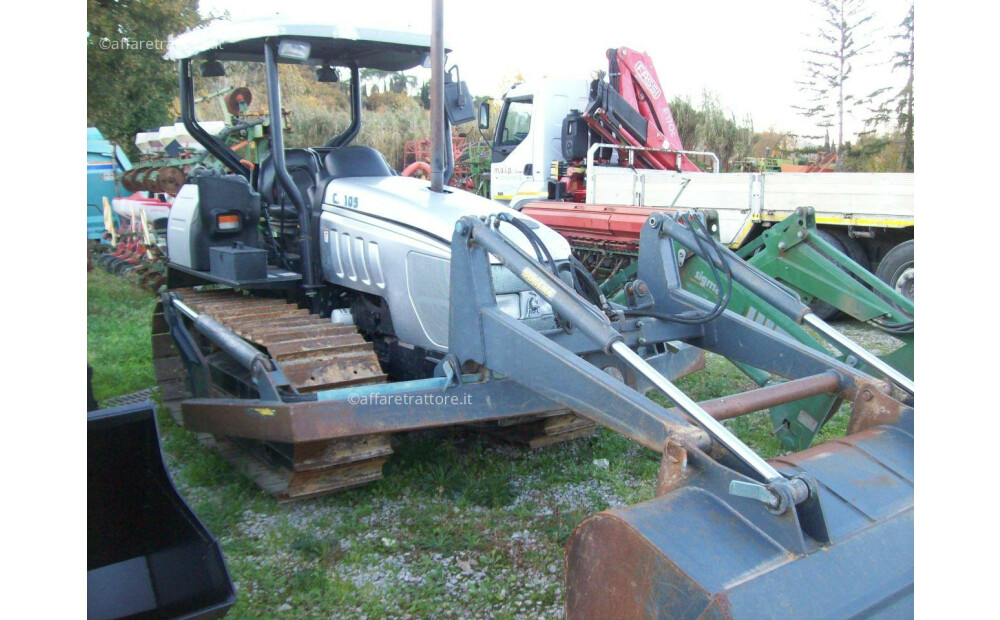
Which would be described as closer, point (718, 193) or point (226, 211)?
point (226, 211)

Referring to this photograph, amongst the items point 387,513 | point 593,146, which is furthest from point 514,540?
point 593,146

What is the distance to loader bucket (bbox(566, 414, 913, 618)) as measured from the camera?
2.12m

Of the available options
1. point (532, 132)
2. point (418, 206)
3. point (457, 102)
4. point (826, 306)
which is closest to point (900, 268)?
point (826, 306)

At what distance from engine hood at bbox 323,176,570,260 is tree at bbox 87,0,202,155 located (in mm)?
4184

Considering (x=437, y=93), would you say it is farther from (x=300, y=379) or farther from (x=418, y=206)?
(x=300, y=379)

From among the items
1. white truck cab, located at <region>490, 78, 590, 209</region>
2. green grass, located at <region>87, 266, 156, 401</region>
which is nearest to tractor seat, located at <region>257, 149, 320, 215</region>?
green grass, located at <region>87, 266, 156, 401</region>

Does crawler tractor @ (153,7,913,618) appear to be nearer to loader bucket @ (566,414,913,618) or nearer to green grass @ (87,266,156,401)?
loader bucket @ (566,414,913,618)

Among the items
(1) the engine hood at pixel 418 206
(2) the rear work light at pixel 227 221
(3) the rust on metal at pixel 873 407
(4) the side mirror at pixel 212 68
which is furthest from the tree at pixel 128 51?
(3) the rust on metal at pixel 873 407

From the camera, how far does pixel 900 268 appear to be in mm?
8234

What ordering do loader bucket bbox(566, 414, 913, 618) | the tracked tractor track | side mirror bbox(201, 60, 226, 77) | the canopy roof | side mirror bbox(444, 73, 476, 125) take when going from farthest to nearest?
side mirror bbox(201, 60, 226, 77) → side mirror bbox(444, 73, 476, 125) → the canopy roof → the tracked tractor track → loader bucket bbox(566, 414, 913, 618)

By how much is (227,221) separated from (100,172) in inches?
435

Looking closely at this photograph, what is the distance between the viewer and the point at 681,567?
84.4 inches

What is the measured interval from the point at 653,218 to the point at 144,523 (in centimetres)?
277

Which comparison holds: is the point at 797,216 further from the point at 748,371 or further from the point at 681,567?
the point at 681,567
